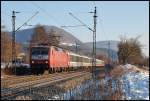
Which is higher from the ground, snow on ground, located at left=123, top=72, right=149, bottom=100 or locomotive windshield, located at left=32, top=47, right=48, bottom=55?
locomotive windshield, located at left=32, top=47, right=48, bottom=55

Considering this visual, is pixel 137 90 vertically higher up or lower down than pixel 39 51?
lower down

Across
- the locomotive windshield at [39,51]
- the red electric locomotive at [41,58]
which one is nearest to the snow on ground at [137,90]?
the red electric locomotive at [41,58]

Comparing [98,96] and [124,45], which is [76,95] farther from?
[124,45]

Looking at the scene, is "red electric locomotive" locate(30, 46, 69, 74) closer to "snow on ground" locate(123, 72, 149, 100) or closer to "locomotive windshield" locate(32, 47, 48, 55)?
"locomotive windshield" locate(32, 47, 48, 55)

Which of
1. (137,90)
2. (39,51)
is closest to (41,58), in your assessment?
(39,51)

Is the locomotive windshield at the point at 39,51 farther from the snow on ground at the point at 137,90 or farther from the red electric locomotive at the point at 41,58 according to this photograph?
the snow on ground at the point at 137,90

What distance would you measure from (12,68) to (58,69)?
→ 7610 mm

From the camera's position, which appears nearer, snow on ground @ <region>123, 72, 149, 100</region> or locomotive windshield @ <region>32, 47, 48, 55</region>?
snow on ground @ <region>123, 72, 149, 100</region>

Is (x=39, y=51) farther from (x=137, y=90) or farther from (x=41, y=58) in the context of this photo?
(x=137, y=90)

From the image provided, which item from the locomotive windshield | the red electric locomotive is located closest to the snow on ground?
the red electric locomotive

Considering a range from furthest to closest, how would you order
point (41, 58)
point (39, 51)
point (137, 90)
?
1. point (41, 58)
2. point (39, 51)
3. point (137, 90)

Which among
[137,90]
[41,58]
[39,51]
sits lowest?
[137,90]

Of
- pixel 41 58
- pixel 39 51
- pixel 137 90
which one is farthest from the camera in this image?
pixel 41 58

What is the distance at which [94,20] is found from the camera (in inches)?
1523
